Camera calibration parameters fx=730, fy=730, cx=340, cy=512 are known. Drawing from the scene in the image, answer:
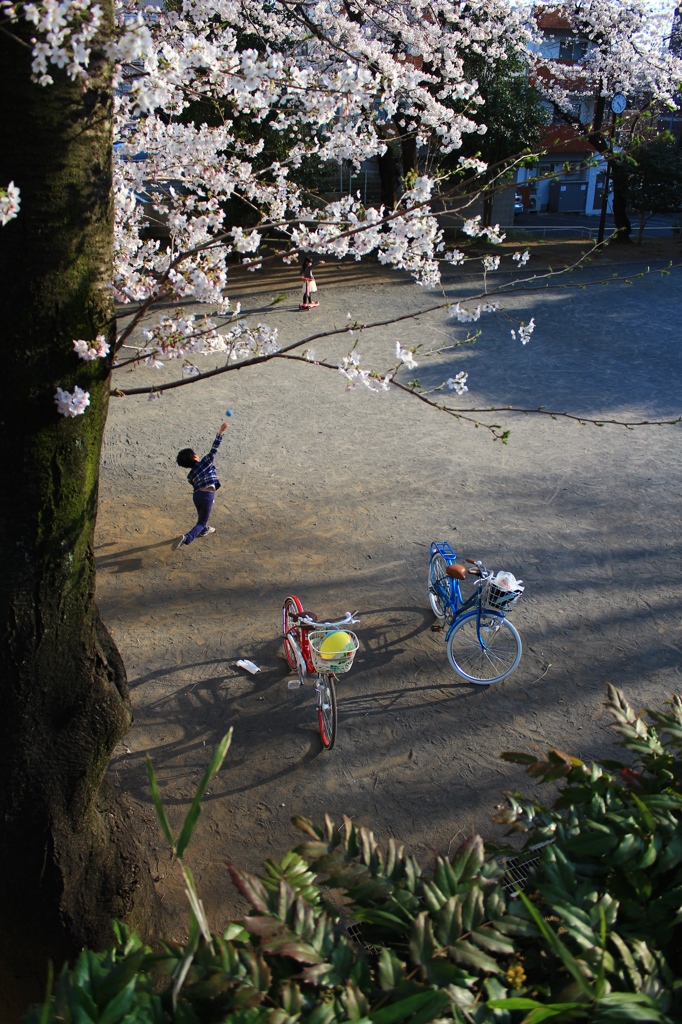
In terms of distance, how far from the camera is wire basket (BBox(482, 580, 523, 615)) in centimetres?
536

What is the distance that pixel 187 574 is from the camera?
7168 millimetres

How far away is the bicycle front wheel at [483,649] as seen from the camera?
566 centimetres

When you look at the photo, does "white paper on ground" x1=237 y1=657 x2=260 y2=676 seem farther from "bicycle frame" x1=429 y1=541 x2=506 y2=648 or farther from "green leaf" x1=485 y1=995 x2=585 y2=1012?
"green leaf" x1=485 y1=995 x2=585 y2=1012

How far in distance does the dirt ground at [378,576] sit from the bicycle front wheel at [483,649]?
5.3 inches

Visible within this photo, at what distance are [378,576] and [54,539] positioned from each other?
438cm

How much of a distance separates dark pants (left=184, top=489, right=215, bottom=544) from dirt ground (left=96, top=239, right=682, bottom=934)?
182 millimetres

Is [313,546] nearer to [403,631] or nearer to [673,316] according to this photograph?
[403,631]

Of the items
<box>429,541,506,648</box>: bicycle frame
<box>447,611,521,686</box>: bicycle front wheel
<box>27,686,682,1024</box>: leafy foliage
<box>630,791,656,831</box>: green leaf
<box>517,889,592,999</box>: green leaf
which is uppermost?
<box>630,791,656,831</box>: green leaf

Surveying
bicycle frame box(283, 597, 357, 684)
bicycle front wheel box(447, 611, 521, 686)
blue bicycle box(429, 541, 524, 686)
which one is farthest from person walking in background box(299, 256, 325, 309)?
bicycle frame box(283, 597, 357, 684)

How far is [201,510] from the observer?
750cm

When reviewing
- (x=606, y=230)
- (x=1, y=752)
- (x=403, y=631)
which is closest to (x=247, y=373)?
(x=403, y=631)

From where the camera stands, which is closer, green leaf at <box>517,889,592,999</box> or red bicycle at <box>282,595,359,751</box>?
green leaf at <box>517,889,592,999</box>

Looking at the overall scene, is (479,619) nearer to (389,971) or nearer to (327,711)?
(327,711)

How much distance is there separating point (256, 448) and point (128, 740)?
5.25m
